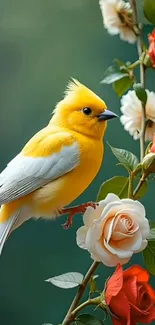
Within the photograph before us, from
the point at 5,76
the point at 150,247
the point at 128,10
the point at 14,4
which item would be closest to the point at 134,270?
the point at 150,247

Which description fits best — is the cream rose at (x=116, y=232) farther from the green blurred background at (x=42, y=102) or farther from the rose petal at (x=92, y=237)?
the green blurred background at (x=42, y=102)

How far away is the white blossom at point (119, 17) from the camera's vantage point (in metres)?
0.87

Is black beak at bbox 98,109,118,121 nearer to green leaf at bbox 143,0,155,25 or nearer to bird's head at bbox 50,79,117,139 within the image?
bird's head at bbox 50,79,117,139

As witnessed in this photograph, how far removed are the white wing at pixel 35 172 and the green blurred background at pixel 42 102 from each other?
1.54 ft

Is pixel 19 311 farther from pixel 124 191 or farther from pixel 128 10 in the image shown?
pixel 128 10

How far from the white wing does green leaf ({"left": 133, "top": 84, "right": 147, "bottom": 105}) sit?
0.12 meters

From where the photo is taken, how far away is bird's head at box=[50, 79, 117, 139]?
819 millimetres

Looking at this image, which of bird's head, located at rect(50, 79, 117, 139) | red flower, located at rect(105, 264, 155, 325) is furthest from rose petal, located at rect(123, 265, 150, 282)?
bird's head, located at rect(50, 79, 117, 139)

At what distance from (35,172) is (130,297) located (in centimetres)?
22

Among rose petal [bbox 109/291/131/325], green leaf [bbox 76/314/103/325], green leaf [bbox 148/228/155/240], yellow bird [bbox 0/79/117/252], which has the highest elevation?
yellow bird [bbox 0/79/117/252]

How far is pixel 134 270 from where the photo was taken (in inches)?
26.5

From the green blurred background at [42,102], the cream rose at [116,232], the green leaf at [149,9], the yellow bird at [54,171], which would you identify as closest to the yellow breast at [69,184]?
the yellow bird at [54,171]

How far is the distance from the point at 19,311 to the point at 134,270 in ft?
2.01

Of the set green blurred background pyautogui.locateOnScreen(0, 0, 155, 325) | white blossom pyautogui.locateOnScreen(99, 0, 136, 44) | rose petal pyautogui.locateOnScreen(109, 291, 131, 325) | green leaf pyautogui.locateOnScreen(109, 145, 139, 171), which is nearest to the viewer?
rose petal pyautogui.locateOnScreen(109, 291, 131, 325)
